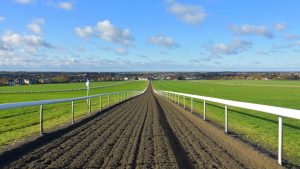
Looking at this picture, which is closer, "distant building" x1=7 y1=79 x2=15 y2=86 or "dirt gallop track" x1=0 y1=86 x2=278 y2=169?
"dirt gallop track" x1=0 y1=86 x2=278 y2=169

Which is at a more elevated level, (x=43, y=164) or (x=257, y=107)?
(x=257, y=107)

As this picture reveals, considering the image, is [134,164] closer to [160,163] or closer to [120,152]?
[160,163]

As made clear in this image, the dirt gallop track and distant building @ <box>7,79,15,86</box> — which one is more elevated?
the dirt gallop track

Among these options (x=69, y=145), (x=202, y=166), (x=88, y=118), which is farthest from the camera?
(x=88, y=118)

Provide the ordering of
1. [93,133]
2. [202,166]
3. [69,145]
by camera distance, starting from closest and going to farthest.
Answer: [202,166]
[69,145]
[93,133]

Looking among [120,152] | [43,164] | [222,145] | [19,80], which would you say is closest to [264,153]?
[222,145]

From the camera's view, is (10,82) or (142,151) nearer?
(142,151)

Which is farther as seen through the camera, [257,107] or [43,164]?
[257,107]

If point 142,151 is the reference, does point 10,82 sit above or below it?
below

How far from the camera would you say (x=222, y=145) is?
9.90 m

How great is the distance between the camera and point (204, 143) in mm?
10133

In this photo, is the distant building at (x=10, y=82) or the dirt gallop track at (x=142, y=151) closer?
the dirt gallop track at (x=142, y=151)

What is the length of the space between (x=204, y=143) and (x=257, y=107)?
5.40 ft

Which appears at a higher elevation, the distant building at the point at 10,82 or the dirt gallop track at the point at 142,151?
the dirt gallop track at the point at 142,151
